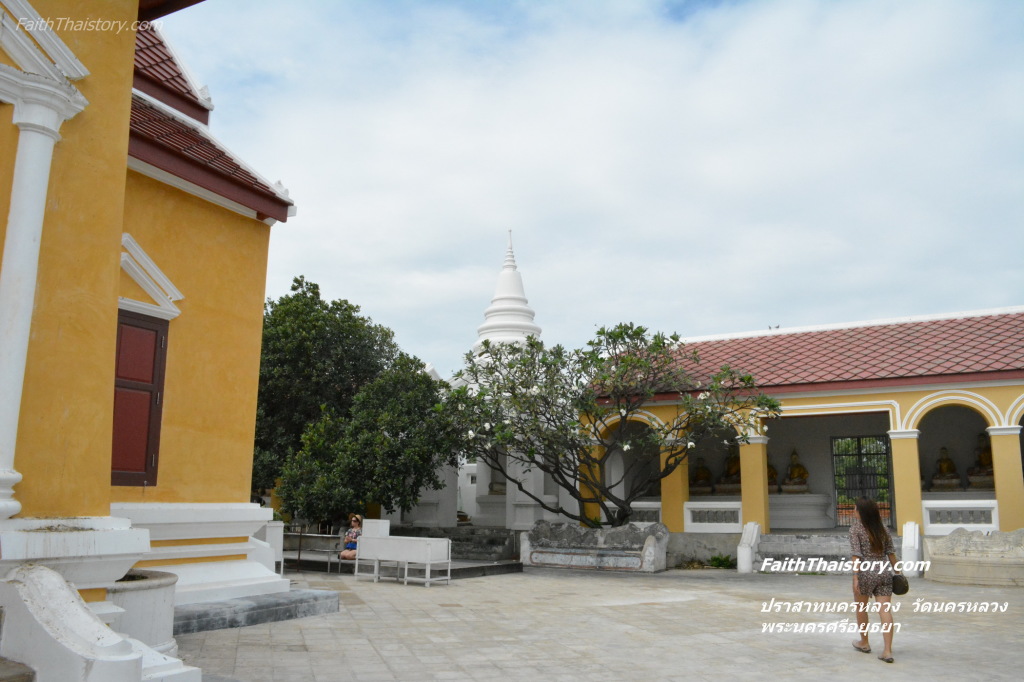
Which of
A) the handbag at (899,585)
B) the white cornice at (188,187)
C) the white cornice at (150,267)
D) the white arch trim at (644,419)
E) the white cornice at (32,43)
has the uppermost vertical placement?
the white cornice at (188,187)

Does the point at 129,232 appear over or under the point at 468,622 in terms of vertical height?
over

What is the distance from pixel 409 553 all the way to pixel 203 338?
4913 millimetres

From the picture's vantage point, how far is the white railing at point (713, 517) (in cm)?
1560

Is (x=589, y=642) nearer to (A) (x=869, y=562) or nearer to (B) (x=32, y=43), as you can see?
(A) (x=869, y=562)

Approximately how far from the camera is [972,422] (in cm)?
1725

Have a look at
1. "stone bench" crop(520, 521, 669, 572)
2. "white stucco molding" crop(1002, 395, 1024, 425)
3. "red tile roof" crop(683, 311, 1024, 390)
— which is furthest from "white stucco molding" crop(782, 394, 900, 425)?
"stone bench" crop(520, 521, 669, 572)

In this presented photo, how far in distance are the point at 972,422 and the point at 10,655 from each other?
18025mm

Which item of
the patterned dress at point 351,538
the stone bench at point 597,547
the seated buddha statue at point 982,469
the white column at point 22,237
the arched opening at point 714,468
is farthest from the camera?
the arched opening at point 714,468

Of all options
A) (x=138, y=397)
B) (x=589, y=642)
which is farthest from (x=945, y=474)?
(x=138, y=397)

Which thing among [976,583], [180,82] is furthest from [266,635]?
[976,583]

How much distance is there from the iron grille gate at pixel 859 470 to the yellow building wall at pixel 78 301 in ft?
54.5

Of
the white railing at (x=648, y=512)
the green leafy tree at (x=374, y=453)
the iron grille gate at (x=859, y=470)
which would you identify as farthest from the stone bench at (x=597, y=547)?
the iron grille gate at (x=859, y=470)

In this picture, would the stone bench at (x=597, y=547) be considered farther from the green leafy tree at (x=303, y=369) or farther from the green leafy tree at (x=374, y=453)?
the green leafy tree at (x=303, y=369)

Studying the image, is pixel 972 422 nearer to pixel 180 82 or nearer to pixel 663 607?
pixel 663 607
